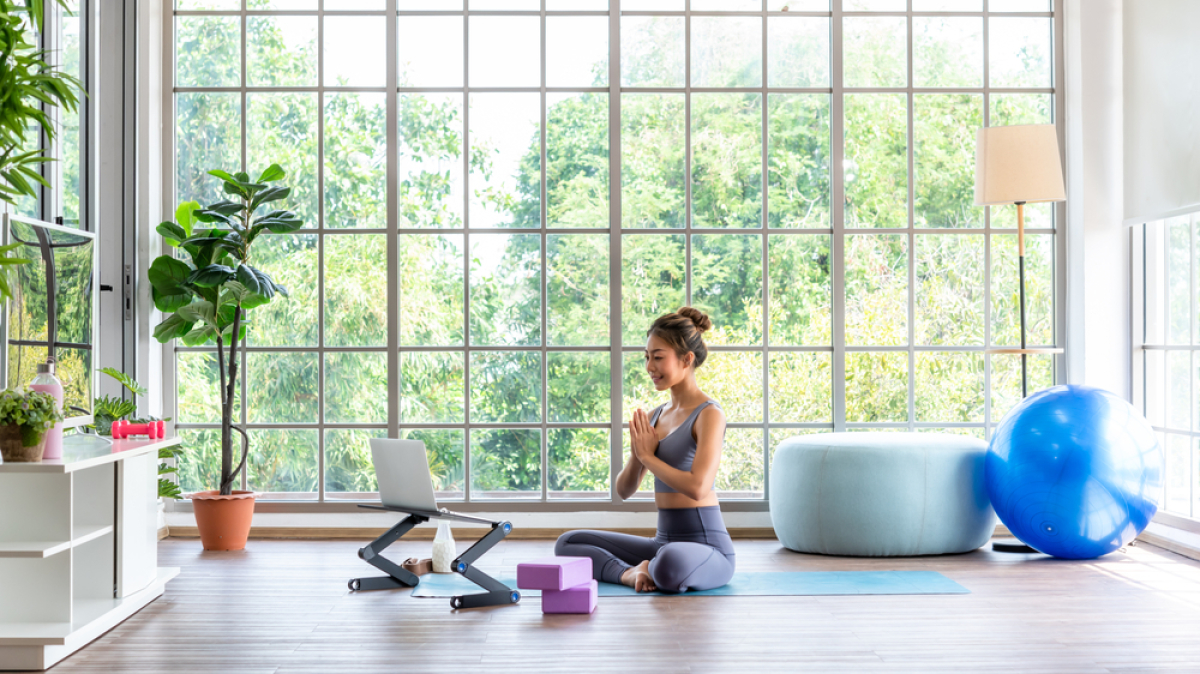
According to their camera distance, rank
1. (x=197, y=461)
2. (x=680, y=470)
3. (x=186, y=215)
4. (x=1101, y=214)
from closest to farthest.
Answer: (x=680, y=470)
(x=186, y=215)
(x=1101, y=214)
(x=197, y=461)

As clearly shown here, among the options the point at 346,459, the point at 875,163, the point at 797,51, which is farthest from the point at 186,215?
the point at 875,163

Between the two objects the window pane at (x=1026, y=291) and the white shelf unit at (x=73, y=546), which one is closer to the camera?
the white shelf unit at (x=73, y=546)

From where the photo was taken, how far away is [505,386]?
546 cm

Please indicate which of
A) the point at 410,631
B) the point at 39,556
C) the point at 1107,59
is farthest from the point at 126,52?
the point at 1107,59

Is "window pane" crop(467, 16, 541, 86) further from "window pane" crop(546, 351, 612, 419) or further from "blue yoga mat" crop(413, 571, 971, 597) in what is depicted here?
"blue yoga mat" crop(413, 571, 971, 597)

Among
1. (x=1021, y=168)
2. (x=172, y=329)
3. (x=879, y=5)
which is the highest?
(x=879, y=5)

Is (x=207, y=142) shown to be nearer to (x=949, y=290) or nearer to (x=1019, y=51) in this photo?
(x=949, y=290)

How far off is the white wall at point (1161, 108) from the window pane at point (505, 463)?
3.65 meters

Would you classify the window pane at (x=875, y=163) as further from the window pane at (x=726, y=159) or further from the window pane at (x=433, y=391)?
the window pane at (x=433, y=391)

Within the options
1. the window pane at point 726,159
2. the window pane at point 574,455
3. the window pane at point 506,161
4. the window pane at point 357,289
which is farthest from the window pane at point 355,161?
the window pane at point 726,159

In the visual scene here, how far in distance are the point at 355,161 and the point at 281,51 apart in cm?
78

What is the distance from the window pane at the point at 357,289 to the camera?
544cm

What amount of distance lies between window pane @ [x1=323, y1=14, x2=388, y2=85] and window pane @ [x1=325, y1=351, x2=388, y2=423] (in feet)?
4.70

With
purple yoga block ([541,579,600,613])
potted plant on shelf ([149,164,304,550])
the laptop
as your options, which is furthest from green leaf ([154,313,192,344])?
purple yoga block ([541,579,600,613])
